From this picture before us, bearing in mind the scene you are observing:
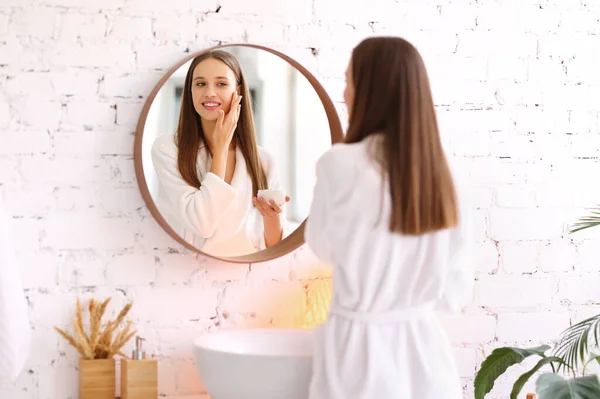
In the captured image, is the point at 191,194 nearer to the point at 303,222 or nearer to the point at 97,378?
the point at 303,222

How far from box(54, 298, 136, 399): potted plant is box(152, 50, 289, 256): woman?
32 cm

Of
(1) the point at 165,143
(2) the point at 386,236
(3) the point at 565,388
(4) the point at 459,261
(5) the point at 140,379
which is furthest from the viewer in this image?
(1) the point at 165,143

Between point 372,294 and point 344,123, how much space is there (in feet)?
2.78

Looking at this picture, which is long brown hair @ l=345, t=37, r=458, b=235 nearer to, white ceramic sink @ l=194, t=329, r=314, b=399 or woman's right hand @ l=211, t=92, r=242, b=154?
white ceramic sink @ l=194, t=329, r=314, b=399

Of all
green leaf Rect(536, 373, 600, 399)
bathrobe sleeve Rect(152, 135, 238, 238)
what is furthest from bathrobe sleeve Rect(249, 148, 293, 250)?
green leaf Rect(536, 373, 600, 399)

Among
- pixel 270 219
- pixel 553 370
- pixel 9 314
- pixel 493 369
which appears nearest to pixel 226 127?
pixel 270 219

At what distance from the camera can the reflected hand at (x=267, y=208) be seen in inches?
94.3

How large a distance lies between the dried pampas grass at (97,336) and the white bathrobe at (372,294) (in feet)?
2.11

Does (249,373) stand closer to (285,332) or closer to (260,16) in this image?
(285,332)

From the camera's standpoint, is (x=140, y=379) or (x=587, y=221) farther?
(x=587, y=221)

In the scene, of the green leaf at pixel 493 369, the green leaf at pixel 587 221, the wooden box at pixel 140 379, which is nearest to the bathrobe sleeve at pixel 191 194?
the wooden box at pixel 140 379

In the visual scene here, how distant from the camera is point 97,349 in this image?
2.20 meters

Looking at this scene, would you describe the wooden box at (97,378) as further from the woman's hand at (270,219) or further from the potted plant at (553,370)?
the potted plant at (553,370)

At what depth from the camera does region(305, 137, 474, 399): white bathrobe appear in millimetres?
1768
